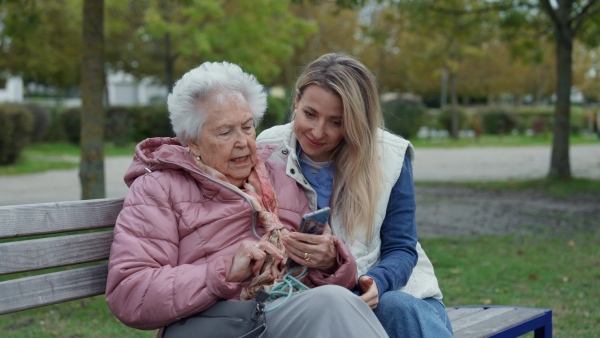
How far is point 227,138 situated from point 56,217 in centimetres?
66

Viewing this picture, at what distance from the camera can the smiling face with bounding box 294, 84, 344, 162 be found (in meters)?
3.14

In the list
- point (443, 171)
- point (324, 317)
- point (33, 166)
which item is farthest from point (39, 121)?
point (324, 317)

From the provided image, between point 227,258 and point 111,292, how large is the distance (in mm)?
392

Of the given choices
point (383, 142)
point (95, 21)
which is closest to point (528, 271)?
point (383, 142)

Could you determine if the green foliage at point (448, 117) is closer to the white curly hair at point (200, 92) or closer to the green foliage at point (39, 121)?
the green foliage at point (39, 121)

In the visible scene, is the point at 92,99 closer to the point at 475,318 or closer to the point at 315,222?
the point at 475,318

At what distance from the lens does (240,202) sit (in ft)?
9.37

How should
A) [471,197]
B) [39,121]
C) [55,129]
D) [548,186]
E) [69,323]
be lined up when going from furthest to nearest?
[55,129], [39,121], [548,186], [471,197], [69,323]

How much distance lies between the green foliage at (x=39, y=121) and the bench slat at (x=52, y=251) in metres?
21.6

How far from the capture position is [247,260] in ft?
8.46

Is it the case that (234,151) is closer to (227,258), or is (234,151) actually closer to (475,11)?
(227,258)

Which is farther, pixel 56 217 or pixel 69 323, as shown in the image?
pixel 69 323

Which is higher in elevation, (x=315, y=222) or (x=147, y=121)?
(x=315, y=222)

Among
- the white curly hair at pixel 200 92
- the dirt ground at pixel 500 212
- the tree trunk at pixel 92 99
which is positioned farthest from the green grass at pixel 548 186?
the white curly hair at pixel 200 92
